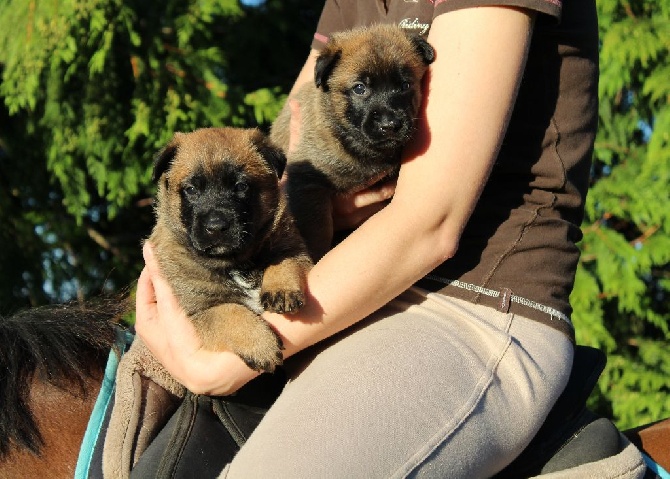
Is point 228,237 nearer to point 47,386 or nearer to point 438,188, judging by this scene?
point 438,188

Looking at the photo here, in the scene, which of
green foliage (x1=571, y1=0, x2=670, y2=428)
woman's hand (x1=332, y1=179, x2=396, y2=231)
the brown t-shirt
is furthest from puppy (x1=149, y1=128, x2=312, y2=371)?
green foliage (x1=571, y1=0, x2=670, y2=428)

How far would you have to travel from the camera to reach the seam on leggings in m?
→ 2.06

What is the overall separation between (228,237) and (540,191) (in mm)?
1000

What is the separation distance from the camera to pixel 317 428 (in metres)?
2.05

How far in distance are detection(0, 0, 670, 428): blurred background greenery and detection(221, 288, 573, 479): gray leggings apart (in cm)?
300

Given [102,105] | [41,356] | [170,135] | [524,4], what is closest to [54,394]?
[41,356]

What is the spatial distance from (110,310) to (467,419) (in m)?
1.62

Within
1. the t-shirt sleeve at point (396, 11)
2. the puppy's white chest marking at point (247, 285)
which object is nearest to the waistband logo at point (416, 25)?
the t-shirt sleeve at point (396, 11)

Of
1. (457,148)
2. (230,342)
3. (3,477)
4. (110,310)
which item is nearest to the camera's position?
(457,148)

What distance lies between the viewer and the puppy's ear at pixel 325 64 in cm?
319

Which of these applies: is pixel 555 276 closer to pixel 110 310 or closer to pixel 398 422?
pixel 398 422

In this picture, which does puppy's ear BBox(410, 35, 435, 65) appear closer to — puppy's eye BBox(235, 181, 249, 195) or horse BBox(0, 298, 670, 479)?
puppy's eye BBox(235, 181, 249, 195)

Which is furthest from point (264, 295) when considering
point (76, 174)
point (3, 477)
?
point (76, 174)

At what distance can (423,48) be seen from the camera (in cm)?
279
